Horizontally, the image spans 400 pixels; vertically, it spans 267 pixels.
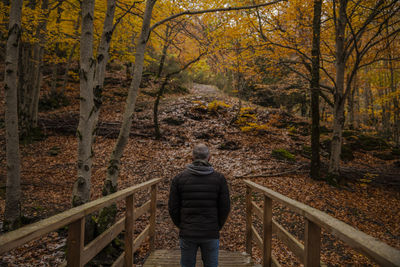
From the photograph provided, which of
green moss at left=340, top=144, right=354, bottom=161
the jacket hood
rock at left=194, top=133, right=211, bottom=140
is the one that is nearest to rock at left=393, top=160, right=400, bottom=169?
green moss at left=340, top=144, right=354, bottom=161

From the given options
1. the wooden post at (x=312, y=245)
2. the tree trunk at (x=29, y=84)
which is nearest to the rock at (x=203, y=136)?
the tree trunk at (x=29, y=84)

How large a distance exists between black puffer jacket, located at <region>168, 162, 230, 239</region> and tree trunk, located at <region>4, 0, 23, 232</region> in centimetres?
426

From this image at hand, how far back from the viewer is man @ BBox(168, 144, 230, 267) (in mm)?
2555

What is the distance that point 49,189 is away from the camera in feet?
23.1

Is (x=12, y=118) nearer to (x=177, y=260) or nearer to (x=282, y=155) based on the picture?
(x=177, y=260)

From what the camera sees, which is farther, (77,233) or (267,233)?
(267,233)

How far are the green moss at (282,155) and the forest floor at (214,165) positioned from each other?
326 millimetres

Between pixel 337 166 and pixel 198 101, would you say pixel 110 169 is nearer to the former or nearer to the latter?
pixel 337 166

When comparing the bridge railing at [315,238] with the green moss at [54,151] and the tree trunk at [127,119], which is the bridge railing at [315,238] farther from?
the green moss at [54,151]

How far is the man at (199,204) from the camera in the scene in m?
2.55

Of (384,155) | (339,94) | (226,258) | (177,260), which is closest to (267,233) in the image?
(226,258)

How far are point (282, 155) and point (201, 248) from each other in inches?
361

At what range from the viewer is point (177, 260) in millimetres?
3715

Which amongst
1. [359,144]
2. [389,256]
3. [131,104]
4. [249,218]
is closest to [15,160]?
[131,104]
